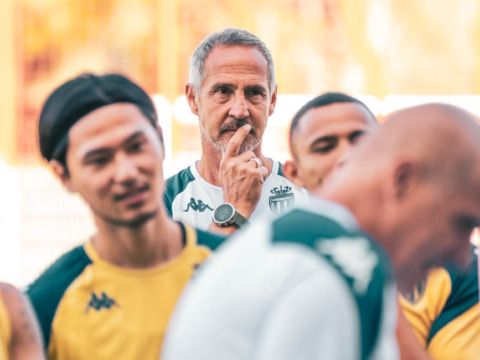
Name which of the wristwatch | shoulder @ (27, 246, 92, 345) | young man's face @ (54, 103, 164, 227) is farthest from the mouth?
the wristwatch

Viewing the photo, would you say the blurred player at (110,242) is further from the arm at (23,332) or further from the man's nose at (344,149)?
the man's nose at (344,149)

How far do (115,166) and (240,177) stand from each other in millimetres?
1228

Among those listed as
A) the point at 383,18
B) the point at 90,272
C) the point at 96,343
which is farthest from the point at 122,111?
the point at 383,18

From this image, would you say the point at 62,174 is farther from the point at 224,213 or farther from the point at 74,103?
the point at 224,213

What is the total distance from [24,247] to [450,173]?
8436 millimetres

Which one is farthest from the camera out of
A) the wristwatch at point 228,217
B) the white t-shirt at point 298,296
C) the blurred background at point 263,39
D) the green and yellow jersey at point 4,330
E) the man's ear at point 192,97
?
the blurred background at point 263,39

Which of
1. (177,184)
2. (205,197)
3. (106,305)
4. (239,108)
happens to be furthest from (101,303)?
(177,184)

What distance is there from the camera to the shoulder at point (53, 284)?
203 centimetres

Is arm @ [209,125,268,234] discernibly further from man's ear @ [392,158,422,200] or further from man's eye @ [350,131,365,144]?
man's ear @ [392,158,422,200]

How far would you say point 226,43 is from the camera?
354 cm

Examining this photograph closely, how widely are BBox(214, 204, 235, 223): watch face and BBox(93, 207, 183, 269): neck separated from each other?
2.89 ft

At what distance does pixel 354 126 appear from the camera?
8.36ft

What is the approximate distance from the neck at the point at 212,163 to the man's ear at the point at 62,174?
1.48 meters

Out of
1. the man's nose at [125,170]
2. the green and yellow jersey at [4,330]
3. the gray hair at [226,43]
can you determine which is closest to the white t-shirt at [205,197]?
the gray hair at [226,43]
